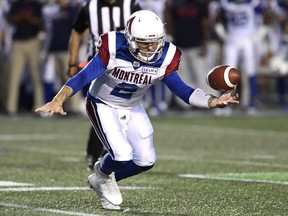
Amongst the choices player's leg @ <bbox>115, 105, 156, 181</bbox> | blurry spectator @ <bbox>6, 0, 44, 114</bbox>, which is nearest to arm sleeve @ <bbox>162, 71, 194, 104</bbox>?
player's leg @ <bbox>115, 105, 156, 181</bbox>

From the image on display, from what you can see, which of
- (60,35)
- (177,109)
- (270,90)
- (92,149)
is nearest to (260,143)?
(92,149)

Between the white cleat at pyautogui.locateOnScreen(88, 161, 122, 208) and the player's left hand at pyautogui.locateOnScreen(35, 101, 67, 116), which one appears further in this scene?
the white cleat at pyautogui.locateOnScreen(88, 161, 122, 208)

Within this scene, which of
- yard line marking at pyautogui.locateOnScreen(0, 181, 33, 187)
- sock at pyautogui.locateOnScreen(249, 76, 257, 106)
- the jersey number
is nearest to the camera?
the jersey number

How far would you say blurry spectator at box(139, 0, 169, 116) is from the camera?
1655 centimetres

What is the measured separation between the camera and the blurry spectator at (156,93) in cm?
1655

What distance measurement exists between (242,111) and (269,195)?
10.0 meters

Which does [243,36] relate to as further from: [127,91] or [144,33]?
[144,33]

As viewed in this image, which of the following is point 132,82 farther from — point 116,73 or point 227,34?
point 227,34

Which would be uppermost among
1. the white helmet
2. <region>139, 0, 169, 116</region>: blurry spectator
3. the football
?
the white helmet

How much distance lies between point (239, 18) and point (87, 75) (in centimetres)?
1037

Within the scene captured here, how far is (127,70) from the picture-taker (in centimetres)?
692

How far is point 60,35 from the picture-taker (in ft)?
52.5

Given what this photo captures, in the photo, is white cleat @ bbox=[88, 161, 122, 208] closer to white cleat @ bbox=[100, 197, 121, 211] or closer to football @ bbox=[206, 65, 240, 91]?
white cleat @ bbox=[100, 197, 121, 211]

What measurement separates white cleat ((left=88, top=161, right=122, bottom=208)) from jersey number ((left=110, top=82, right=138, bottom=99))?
0.50m
